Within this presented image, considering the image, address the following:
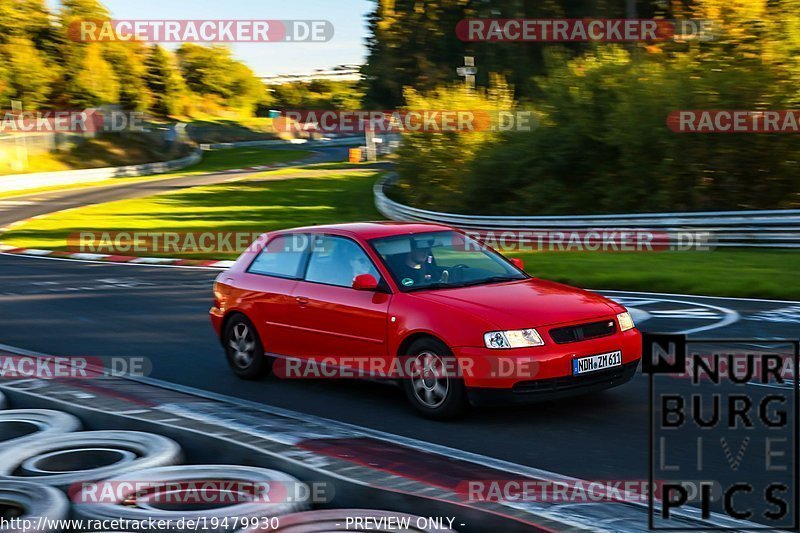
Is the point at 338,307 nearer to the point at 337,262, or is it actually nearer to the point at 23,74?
the point at 337,262

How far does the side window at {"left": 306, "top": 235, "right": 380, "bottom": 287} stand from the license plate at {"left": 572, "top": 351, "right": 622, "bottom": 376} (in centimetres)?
184

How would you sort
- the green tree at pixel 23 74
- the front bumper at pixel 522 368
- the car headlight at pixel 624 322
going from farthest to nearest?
the green tree at pixel 23 74
the car headlight at pixel 624 322
the front bumper at pixel 522 368

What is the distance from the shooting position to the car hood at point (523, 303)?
25.6ft

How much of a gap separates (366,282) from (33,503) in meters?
3.86

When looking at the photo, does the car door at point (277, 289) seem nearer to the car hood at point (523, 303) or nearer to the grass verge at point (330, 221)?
the car hood at point (523, 303)

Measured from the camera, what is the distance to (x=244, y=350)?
9.97 metres

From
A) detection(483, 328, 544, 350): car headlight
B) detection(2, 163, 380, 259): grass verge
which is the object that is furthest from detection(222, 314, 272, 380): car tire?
detection(2, 163, 380, 259): grass verge

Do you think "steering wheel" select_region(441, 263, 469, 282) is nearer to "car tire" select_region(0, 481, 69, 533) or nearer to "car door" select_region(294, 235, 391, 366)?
"car door" select_region(294, 235, 391, 366)

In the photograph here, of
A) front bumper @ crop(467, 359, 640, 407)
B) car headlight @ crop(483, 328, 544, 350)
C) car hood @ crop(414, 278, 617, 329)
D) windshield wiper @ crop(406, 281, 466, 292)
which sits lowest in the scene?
front bumper @ crop(467, 359, 640, 407)

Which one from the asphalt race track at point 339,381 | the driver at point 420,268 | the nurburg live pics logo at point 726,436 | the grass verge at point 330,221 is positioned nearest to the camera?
the nurburg live pics logo at point 726,436

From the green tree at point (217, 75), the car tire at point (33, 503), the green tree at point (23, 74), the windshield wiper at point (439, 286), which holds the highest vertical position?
the green tree at point (217, 75)

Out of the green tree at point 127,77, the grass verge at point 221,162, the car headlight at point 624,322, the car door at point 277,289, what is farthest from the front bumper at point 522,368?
the green tree at point 127,77

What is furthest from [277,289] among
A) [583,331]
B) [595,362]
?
[595,362]

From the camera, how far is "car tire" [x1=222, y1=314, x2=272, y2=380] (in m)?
9.80
